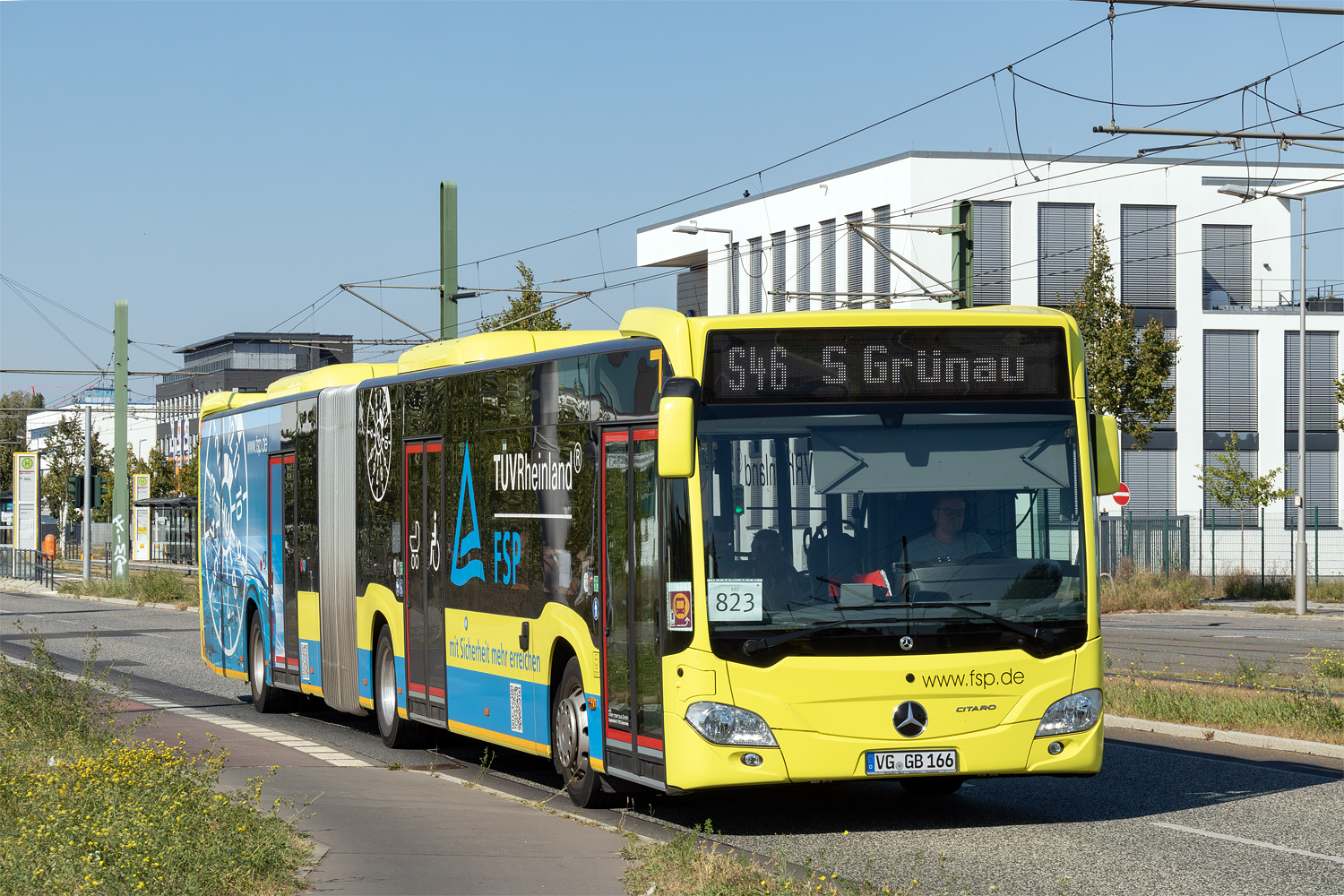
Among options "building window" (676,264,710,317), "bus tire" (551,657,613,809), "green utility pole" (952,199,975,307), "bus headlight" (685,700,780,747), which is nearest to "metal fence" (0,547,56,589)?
"building window" (676,264,710,317)

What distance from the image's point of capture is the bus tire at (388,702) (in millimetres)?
14508

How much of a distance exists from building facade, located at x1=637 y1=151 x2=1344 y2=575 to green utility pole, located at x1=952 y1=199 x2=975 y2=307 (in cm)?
2726

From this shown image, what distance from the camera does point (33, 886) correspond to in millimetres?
7012

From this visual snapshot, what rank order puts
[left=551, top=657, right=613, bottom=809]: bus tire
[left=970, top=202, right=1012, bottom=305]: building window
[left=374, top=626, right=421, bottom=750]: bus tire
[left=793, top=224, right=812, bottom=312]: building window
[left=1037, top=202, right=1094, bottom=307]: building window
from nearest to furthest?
[left=551, top=657, right=613, bottom=809]: bus tire, [left=374, top=626, right=421, bottom=750]: bus tire, [left=970, top=202, right=1012, bottom=305]: building window, [left=1037, top=202, right=1094, bottom=307]: building window, [left=793, top=224, right=812, bottom=312]: building window

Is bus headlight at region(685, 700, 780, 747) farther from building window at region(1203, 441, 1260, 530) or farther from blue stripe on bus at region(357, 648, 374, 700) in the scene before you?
building window at region(1203, 441, 1260, 530)

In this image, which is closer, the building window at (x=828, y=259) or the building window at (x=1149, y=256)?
the building window at (x=1149, y=256)

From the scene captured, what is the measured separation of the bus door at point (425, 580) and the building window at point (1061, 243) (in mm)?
45054

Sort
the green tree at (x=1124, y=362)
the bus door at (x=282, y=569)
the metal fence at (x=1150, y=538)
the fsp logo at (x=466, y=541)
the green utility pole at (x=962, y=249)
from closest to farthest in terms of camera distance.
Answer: the fsp logo at (x=466, y=541), the bus door at (x=282, y=569), the green utility pole at (x=962, y=249), the green tree at (x=1124, y=362), the metal fence at (x=1150, y=538)

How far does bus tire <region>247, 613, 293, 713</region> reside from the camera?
18.1 metres

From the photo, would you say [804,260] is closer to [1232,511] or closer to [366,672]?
[1232,511]

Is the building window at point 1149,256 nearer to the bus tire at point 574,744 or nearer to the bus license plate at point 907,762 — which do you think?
the bus tire at point 574,744

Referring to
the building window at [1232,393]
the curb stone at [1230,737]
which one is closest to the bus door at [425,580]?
the curb stone at [1230,737]

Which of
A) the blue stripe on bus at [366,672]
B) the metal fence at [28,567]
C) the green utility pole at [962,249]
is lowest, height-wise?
the metal fence at [28,567]

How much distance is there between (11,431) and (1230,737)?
5323 inches
